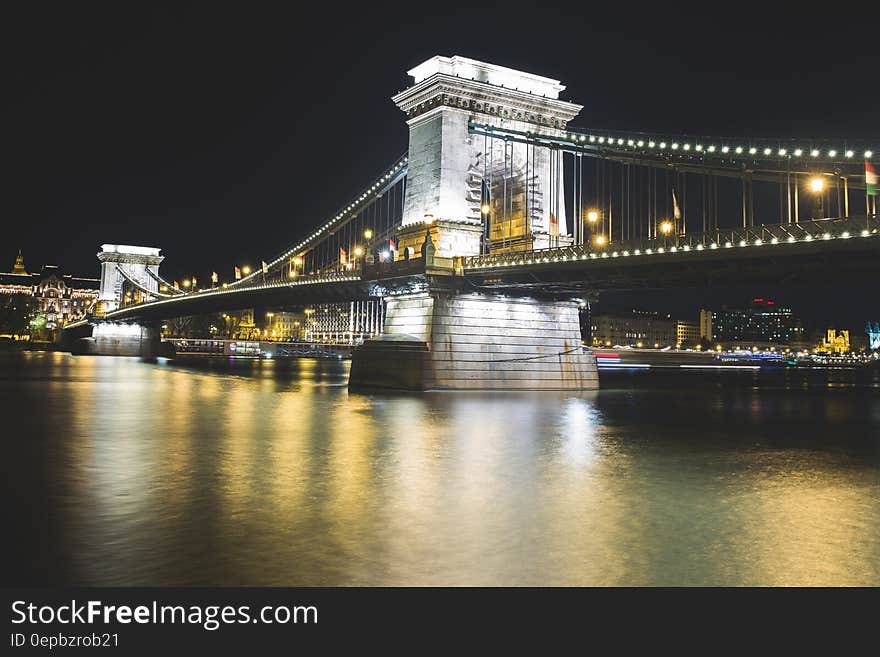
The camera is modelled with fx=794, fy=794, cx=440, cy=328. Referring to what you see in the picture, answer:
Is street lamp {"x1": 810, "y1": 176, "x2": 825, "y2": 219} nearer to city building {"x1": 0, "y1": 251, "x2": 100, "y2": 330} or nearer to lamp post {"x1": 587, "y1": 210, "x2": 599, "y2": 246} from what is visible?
lamp post {"x1": 587, "y1": 210, "x2": 599, "y2": 246}

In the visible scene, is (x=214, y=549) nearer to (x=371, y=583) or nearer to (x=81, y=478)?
(x=371, y=583)

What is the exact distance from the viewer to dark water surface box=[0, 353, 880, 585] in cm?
828

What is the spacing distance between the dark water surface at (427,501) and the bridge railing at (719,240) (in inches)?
248

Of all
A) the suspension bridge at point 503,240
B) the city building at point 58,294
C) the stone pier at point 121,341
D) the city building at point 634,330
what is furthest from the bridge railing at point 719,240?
the city building at point 58,294

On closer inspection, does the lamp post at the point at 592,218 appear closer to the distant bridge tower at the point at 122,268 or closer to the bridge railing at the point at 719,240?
the bridge railing at the point at 719,240

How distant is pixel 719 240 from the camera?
27906 mm

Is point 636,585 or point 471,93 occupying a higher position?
point 471,93

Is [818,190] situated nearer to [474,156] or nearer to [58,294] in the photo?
[474,156]

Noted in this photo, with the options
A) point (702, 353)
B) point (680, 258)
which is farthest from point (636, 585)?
point (702, 353)

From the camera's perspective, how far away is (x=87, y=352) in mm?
102812

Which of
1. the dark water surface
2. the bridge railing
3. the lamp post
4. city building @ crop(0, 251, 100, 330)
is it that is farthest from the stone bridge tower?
city building @ crop(0, 251, 100, 330)

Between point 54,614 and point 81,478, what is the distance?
24.4 ft

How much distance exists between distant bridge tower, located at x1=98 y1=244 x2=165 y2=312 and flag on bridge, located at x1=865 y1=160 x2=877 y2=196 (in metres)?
105

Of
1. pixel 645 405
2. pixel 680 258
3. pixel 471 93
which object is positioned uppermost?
pixel 471 93
